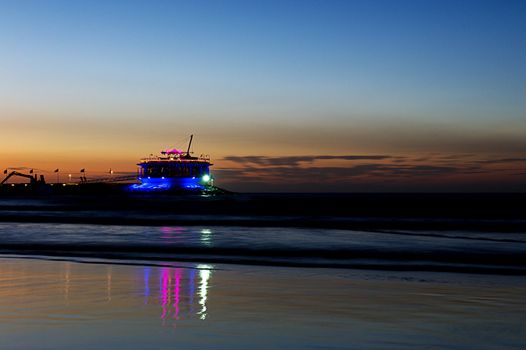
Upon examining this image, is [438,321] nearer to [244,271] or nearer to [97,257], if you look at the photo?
[244,271]

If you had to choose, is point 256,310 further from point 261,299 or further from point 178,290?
point 178,290

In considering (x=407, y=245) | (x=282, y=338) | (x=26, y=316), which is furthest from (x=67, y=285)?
(x=407, y=245)

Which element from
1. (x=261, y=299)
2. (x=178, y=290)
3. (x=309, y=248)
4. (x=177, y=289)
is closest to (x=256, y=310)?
(x=261, y=299)

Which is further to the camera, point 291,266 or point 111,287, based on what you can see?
point 291,266

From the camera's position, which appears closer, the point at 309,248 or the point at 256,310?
the point at 256,310

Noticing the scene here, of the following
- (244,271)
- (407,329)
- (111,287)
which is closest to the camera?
(407,329)

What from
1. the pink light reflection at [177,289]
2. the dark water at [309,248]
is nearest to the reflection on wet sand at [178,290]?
the pink light reflection at [177,289]

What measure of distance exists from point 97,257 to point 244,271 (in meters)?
7.22

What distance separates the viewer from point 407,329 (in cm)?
1071

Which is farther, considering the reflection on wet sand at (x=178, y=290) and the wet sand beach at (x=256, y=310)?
the reflection on wet sand at (x=178, y=290)

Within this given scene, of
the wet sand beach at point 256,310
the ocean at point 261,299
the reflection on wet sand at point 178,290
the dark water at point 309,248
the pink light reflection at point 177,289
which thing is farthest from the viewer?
the dark water at point 309,248

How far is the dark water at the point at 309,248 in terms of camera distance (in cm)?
2334

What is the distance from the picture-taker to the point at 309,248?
29578 mm

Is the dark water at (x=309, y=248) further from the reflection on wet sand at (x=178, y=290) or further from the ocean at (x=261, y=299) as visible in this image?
the reflection on wet sand at (x=178, y=290)
